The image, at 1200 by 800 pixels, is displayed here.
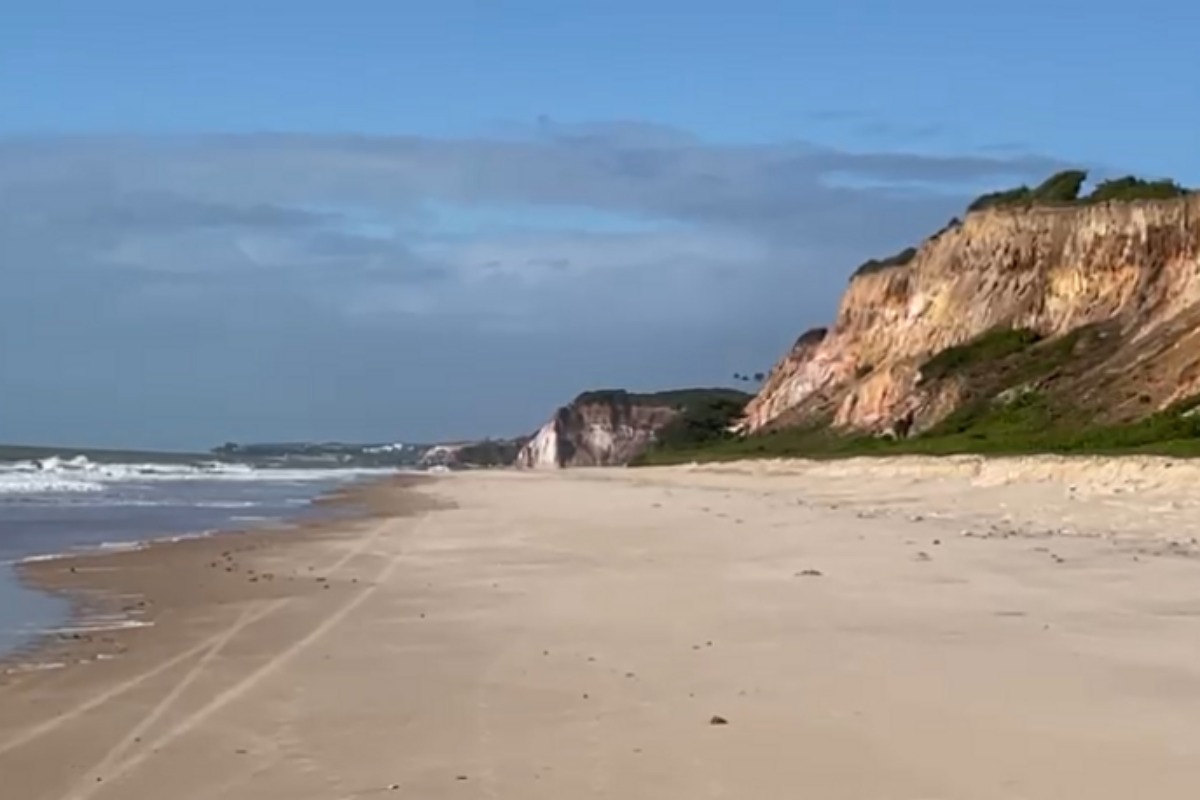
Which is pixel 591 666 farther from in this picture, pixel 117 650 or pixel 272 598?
pixel 272 598

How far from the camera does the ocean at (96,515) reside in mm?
14180

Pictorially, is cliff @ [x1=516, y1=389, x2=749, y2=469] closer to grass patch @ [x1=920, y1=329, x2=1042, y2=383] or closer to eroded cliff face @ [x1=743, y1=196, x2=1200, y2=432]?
eroded cliff face @ [x1=743, y1=196, x2=1200, y2=432]

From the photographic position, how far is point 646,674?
30.1 ft

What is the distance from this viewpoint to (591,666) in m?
9.60

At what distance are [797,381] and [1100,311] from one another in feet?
93.1

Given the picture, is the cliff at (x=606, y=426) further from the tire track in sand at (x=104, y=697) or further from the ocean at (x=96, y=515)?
the tire track in sand at (x=104, y=697)

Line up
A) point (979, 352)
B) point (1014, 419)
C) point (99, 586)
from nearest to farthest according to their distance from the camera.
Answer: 1. point (99, 586)
2. point (1014, 419)
3. point (979, 352)

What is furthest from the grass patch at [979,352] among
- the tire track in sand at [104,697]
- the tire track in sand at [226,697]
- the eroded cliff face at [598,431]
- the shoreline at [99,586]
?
the tire track in sand at [104,697]

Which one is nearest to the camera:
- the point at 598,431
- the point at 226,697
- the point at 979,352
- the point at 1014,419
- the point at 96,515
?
the point at 226,697

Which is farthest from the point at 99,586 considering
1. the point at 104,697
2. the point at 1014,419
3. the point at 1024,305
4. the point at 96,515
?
the point at 1024,305

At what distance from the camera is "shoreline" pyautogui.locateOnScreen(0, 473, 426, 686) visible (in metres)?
11.1

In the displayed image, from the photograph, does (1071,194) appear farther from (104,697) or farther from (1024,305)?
(104,697)

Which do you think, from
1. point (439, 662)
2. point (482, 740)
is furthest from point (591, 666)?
point (482, 740)

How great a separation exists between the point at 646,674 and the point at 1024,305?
2377 inches
